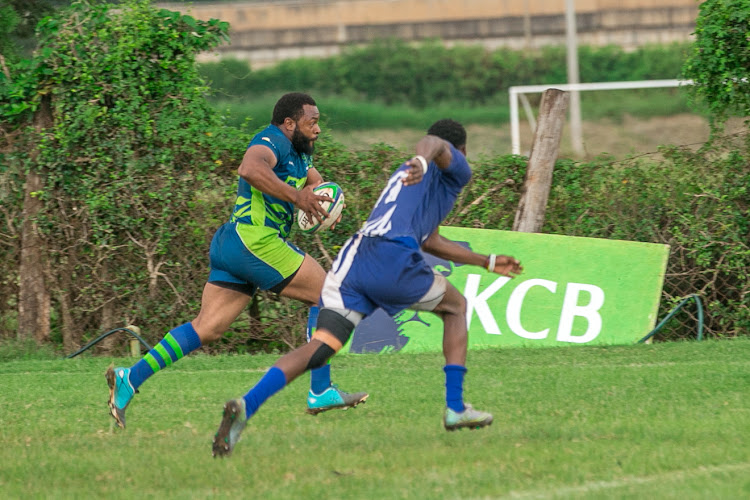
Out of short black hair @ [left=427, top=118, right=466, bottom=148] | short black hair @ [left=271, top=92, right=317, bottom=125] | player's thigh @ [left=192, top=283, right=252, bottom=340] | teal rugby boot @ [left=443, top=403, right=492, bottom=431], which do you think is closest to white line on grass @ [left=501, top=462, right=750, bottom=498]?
teal rugby boot @ [left=443, top=403, right=492, bottom=431]

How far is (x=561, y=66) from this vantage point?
4034 centimetres

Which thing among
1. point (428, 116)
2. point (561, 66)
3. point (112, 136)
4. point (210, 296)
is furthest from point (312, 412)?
point (561, 66)

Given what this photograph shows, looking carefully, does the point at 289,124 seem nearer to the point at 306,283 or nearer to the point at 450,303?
the point at 306,283

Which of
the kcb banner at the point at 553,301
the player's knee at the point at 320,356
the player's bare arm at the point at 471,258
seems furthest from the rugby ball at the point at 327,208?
the kcb banner at the point at 553,301

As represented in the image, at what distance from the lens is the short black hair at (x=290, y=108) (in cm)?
709

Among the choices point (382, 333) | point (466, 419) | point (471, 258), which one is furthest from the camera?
point (382, 333)

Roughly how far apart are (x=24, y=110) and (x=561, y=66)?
105ft

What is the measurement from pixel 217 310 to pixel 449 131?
1916mm

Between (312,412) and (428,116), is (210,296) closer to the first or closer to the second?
(312,412)

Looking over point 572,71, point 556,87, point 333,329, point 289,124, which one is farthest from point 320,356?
point 572,71

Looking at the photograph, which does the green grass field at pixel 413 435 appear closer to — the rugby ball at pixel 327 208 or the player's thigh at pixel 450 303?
the player's thigh at pixel 450 303

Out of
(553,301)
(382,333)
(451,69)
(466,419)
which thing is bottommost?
(382,333)

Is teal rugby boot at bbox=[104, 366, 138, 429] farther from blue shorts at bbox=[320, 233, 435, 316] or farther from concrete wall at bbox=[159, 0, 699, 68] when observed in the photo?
A: concrete wall at bbox=[159, 0, 699, 68]

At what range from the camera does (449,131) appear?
20.6 feet
